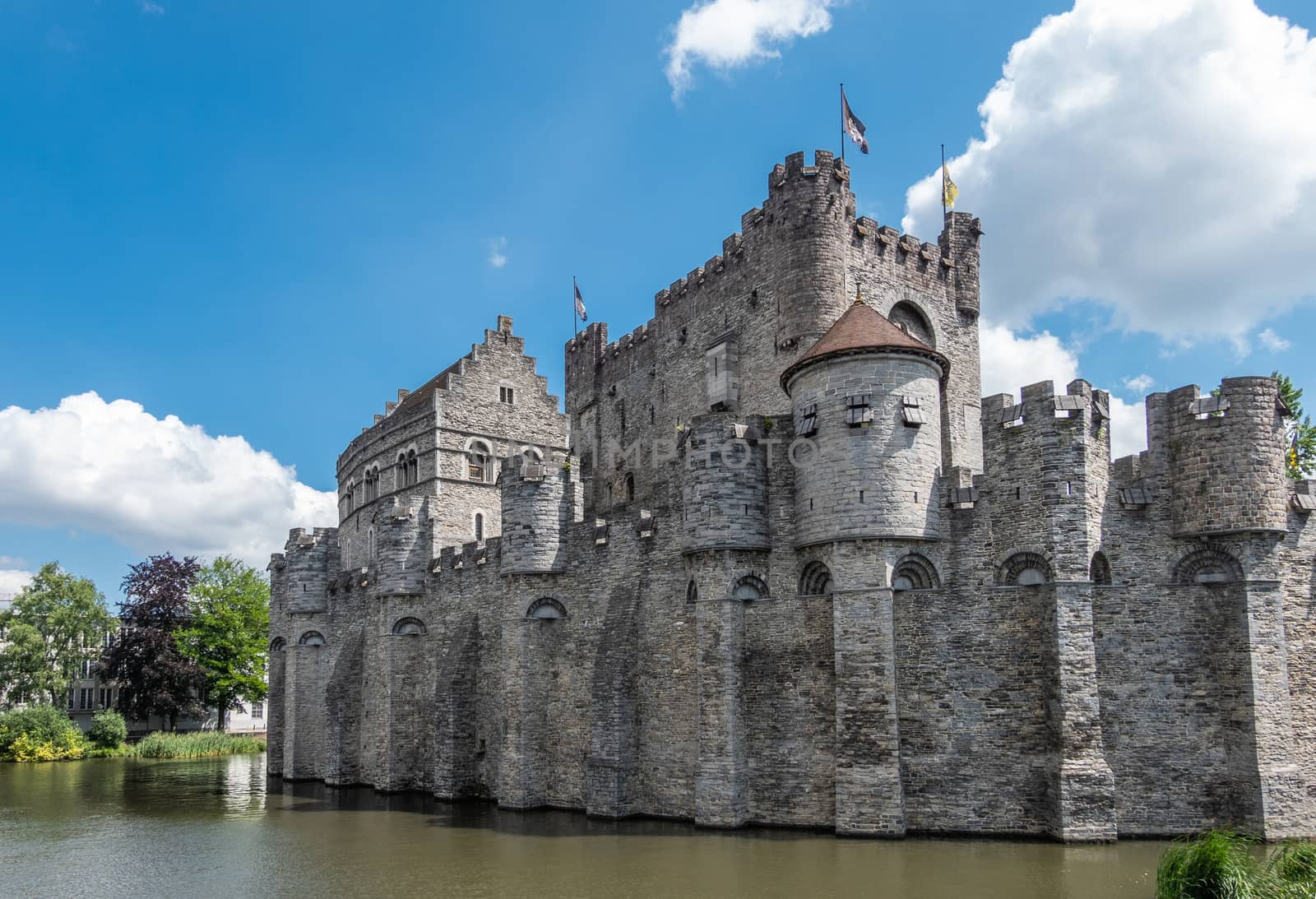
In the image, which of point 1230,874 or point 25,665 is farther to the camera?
point 25,665

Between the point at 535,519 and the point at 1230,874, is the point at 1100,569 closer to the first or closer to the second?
the point at 1230,874

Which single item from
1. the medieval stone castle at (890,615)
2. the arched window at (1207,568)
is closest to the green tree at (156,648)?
the medieval stone castle at (890,615)

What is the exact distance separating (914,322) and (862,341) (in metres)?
10.7

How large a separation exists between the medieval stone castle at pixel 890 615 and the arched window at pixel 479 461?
35.1ft

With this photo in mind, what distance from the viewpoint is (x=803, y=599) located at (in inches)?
898

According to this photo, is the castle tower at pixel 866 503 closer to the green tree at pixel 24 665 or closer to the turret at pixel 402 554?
the turret at pixel 402 554

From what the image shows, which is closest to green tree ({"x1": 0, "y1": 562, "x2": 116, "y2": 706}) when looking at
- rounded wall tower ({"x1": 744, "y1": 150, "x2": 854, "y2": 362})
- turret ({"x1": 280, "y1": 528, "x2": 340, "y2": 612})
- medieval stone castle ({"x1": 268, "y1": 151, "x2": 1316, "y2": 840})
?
turret ({"x1": 280, "y1": 528, "x2": 340, "y2": 612})

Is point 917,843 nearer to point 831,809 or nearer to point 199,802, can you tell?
point 831,809

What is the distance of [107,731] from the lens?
2088 inches

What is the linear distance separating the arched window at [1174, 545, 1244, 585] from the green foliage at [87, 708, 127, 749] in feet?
166

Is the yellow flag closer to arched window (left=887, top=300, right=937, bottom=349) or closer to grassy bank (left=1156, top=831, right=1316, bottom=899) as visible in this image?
arched window (left=887, top=300, right=937, bottom=349)

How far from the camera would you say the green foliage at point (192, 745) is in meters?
51.4

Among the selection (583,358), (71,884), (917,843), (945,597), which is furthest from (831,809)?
(583,358)

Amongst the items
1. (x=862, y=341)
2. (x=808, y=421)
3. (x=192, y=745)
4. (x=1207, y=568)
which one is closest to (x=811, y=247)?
(x=862, y=341)
